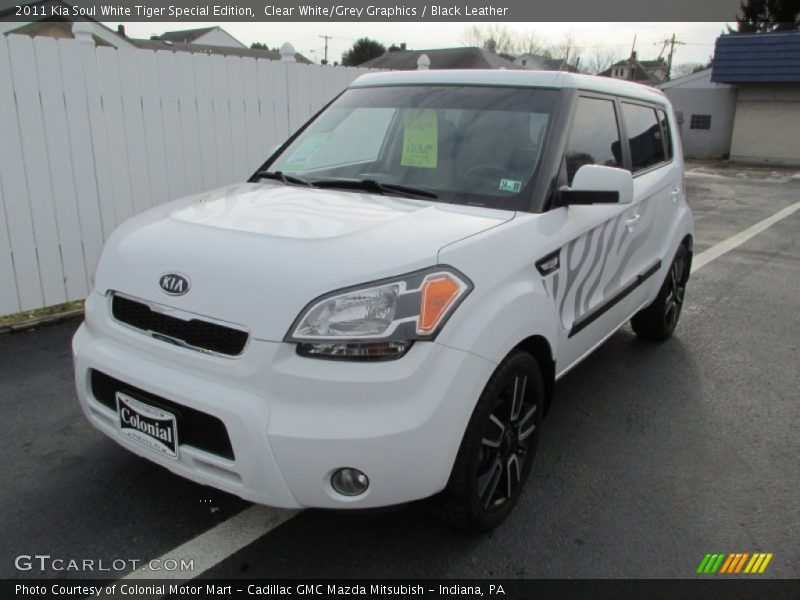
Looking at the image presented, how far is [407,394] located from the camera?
2.00 m

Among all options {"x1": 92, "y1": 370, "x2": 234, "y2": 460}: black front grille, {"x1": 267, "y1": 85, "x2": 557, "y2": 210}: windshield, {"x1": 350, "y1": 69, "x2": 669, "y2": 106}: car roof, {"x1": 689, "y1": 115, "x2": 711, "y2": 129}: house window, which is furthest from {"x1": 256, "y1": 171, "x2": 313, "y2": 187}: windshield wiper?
{"x1": 689, "y1": 115, "x2": 711, "y2": 129}: house window

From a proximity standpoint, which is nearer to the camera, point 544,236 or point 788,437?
point 544,236

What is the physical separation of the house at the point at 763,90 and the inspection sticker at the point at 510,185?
2402 cm

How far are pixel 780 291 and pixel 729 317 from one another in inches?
49.4

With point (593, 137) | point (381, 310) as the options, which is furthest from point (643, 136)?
point (381, 310)

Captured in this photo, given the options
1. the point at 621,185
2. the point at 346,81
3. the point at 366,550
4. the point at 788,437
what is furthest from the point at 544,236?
the point at 346,81

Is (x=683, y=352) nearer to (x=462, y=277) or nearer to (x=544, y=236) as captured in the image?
(x=544, y=236)

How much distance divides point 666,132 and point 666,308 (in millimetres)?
1270

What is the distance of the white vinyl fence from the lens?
467cm


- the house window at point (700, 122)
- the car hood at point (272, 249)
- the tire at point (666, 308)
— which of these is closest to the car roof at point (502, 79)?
the car hood at point (272, 249)

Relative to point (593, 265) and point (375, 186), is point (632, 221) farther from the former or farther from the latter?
point (375, 186)

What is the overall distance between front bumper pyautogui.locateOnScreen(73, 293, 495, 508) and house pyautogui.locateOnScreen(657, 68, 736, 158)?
26441mm

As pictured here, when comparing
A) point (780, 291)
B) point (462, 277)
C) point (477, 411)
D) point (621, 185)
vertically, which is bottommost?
point (780, 291)
